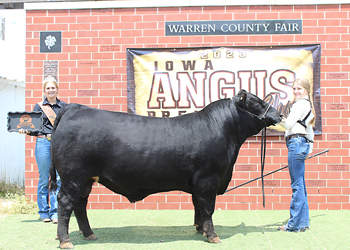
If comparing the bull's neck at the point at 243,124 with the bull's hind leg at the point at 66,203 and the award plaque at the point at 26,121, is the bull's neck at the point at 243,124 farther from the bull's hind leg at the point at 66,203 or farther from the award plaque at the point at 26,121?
the award plaque at the point at 26,121

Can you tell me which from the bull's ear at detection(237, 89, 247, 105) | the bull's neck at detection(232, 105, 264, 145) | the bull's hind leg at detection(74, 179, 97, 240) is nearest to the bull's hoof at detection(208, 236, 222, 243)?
the bull's neck at detection(232, 105, 264, 145)

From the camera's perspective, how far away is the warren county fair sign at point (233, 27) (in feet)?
19.7

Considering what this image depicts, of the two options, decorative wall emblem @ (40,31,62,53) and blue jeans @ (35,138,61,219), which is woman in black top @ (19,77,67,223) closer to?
blue jeans @ (35,138,61,219)

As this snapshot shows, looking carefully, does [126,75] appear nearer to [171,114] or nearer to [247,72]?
[171,114]

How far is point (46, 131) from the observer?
4980mm

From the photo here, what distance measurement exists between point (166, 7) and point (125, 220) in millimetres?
3609

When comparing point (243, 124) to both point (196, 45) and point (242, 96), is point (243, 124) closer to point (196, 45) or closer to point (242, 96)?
point (242, 96)

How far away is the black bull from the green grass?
27 cm

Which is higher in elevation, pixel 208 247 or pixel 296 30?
pixel 296 30

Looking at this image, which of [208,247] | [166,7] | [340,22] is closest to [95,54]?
[166,7]

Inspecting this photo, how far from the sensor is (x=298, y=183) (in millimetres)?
4508

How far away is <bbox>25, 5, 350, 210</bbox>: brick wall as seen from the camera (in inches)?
232

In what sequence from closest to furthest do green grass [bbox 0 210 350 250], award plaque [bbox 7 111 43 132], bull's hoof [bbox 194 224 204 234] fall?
green grass [bbox 0 210 350 250] → bull's hoof [bbox 194 224 204 234] → award plaque [bbox 7 111 43 132]

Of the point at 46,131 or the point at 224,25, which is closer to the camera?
the point at 46,131
